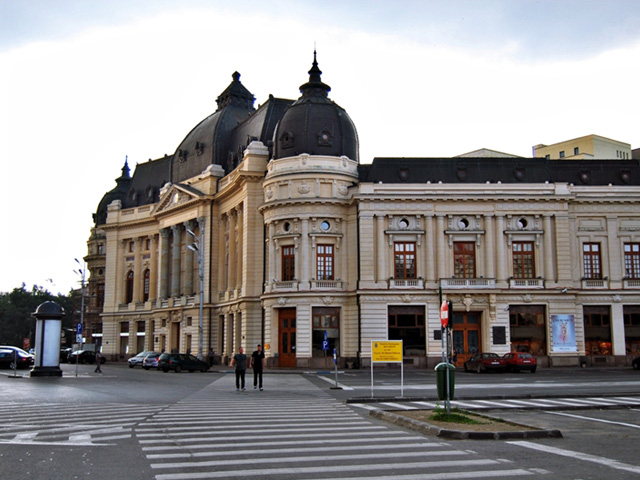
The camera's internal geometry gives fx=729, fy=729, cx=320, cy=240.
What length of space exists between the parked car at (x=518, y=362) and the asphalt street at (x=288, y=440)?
763 inches

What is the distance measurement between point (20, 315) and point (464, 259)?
104752 millimetres

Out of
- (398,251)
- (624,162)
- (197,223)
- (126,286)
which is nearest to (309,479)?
(398,251)

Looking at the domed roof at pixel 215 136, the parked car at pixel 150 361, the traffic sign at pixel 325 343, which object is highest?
the domed roof at pixel 215 136

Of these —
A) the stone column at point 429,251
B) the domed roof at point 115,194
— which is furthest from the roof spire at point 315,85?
the domed roof at point 115,194

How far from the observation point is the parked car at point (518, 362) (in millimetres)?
44906

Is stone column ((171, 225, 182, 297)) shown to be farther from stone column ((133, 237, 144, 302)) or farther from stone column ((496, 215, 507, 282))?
stone column ((496, 215, 507, 282))

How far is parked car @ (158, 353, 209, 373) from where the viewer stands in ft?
168

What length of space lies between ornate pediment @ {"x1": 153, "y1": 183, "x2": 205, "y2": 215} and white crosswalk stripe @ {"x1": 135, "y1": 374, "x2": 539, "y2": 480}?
50.6 metres

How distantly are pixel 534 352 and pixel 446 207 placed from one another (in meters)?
12.3

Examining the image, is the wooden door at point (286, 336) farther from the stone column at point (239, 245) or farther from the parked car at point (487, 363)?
the parked car at point (487, 363)

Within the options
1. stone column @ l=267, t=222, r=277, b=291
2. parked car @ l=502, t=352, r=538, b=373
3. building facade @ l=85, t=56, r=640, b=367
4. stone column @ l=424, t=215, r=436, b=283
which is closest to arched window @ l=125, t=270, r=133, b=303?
building facade @ l=85, t=56, r=640, b=367

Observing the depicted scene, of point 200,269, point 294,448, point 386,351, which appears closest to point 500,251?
point 200,269

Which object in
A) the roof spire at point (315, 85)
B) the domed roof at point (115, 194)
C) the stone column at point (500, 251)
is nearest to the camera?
the stone column at point (500, 251)

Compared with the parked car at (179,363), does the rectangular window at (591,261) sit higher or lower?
higher
